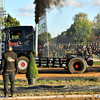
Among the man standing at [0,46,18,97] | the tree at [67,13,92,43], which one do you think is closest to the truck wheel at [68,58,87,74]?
the man standing at [0,46,18,97]

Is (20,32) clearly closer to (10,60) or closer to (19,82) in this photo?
(19,82)

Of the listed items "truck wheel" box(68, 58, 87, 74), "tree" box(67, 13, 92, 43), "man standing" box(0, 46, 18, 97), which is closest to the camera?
"man standing" box(0, 46, 18, 97)

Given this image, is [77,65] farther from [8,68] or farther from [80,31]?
[80,31]

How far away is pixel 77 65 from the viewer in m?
12.1

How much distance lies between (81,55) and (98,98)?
754 cm

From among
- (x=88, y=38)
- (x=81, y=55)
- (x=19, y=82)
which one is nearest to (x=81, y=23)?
(x=88, y=38)

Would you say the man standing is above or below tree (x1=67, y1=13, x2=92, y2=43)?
below

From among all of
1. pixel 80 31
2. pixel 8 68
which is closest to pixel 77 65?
pixel 8 68

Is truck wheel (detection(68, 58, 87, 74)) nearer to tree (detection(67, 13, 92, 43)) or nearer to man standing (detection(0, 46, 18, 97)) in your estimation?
man standing (detection(0, 46, 18, 97))

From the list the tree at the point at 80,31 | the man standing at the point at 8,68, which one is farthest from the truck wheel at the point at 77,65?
the tree at the point at 80,31

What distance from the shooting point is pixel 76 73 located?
12.0 meters

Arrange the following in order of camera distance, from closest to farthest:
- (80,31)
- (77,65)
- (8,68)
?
1. (8,68)
2. (77,65)
3. (80,31)

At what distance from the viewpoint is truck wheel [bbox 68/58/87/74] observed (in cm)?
1196

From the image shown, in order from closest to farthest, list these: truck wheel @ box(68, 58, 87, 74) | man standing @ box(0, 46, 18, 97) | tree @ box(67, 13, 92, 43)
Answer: man standing @ box(0, 46, 18, 97)
truck wheel @ box(68, 58, 87, 74)
tree @ box(67, 13, 92, 43)
